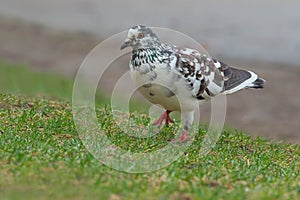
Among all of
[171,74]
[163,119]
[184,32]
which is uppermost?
[184,32]

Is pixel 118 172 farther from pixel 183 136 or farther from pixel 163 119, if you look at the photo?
pixel 163 119

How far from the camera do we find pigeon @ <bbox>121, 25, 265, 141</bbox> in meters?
7.61

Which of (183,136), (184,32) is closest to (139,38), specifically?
(183,136)

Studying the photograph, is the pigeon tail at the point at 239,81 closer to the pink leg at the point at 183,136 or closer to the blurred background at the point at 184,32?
Answer: the pink leg at the point at 183,136

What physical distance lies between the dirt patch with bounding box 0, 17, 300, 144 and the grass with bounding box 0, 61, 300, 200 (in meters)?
3.66

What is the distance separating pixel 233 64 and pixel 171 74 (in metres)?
9.36

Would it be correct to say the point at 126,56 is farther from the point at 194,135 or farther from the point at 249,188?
the point at 249,188

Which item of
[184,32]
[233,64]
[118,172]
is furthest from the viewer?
[184,32]

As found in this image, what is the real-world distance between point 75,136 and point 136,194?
2.22 m

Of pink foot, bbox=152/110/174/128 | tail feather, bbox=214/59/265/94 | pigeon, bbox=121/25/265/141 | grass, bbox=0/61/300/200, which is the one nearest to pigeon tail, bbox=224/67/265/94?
tail feather, bbox=214/59/265/94

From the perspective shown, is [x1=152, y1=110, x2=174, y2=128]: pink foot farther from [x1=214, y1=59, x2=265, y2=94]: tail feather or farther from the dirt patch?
the dirt patch

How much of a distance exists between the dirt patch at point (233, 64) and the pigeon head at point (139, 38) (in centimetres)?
423

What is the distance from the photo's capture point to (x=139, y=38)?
7668mm

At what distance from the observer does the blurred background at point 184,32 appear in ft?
46.4
